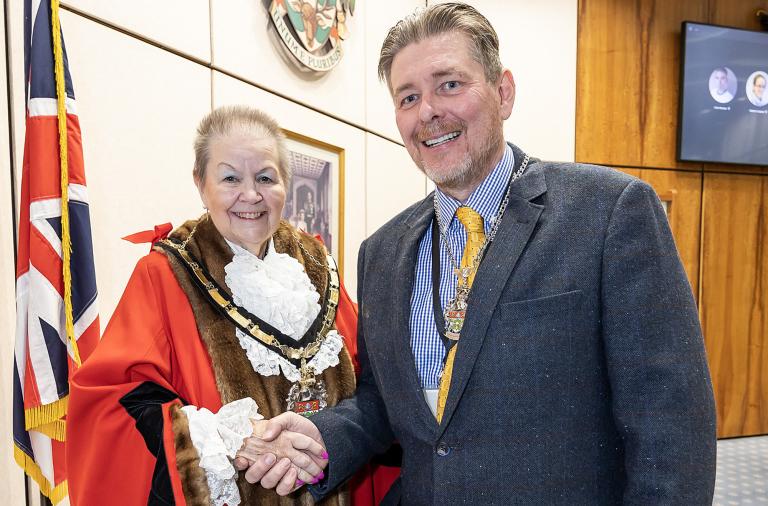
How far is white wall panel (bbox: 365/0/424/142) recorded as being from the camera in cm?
374

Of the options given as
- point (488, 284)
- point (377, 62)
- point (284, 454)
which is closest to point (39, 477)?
point (284, 454)

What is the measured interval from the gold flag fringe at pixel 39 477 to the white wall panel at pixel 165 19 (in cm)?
129

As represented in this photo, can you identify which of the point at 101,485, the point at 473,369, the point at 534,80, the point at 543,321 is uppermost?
the point at 534,80

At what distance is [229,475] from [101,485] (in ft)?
1.14

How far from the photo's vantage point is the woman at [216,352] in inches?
53.1

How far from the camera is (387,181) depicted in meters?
4.11

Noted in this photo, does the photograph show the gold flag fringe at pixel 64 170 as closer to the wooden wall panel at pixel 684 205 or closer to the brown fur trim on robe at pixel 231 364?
the brown fur trim on robe at pixel 231 364

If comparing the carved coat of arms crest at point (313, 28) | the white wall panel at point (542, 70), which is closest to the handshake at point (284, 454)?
the carved coat of arms crest at point (313, 28)

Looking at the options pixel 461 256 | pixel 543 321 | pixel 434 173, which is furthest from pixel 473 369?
pixel 434 173

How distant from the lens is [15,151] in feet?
5.28

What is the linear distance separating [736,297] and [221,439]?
5268mm

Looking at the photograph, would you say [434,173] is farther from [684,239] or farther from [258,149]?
[684,239]

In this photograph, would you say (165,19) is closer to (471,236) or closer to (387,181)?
(471,236)

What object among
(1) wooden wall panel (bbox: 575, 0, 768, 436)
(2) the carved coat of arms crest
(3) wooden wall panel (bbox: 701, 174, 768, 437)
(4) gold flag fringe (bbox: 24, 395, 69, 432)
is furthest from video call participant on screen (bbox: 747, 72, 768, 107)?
(4) gold flag fringe (bbox: 24, 395, 69, 432)
